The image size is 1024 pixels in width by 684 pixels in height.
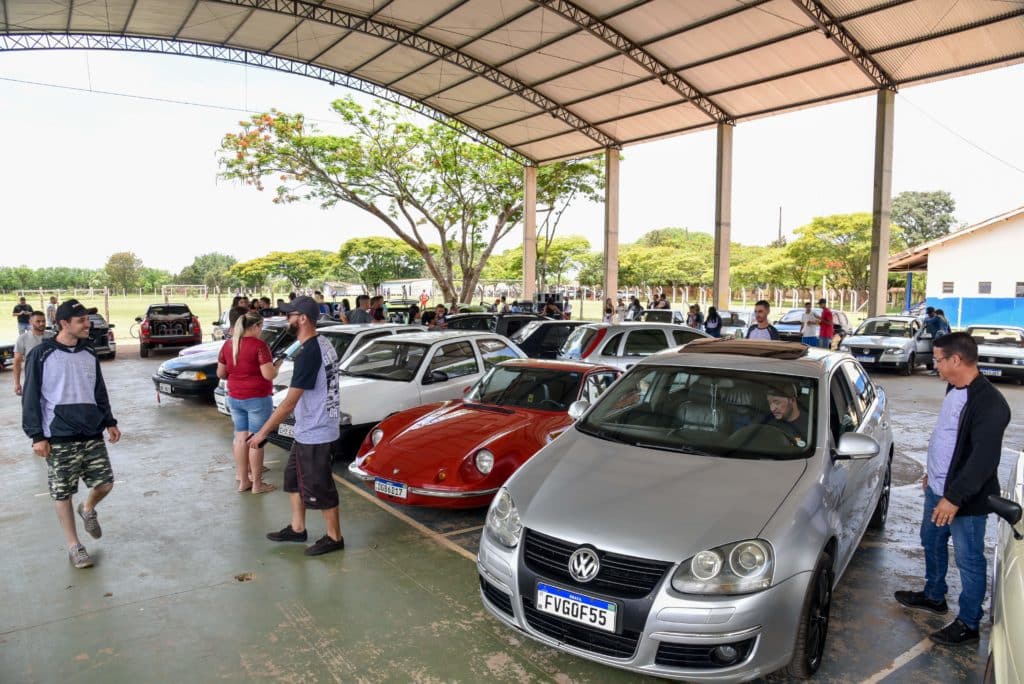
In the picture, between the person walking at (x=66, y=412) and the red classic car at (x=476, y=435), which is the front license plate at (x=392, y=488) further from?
the person walking at (x=66, y=412)

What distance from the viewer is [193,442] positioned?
8.27 metres

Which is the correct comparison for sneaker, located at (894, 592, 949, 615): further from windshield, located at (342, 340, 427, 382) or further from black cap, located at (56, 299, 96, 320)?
black cap, located at (56, 299, 96, 320)

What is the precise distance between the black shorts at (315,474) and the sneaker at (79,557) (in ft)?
4.85

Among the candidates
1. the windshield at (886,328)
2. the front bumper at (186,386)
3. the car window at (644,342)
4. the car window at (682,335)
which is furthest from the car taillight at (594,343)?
the windshield at (886,328)

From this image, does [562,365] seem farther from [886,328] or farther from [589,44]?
[589,44]

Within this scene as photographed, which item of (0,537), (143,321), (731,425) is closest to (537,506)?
(731,425)

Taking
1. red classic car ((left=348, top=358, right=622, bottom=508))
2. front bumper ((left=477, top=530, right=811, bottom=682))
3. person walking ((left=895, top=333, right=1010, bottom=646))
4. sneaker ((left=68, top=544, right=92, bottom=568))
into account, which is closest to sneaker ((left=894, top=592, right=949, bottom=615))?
person walking ((left=895, top=333, right=1010, bottom=646))

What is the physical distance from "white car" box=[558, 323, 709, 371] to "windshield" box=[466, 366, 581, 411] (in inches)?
133

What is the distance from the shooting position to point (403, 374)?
743 centimetres

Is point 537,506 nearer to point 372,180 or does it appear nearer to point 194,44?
point 194,44

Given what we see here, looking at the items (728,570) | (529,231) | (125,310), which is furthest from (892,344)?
(125,310)

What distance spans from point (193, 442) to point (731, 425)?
681cm

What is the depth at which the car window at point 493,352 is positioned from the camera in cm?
797

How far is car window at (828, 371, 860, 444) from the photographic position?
3.86 meters
